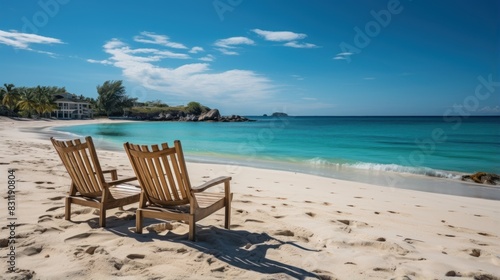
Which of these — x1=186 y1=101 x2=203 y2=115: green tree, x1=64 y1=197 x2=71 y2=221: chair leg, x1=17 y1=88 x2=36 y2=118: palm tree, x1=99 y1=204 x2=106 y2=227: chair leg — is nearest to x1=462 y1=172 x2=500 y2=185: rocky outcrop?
x1=99 y1=204 x2=106 y2=227: chair leg

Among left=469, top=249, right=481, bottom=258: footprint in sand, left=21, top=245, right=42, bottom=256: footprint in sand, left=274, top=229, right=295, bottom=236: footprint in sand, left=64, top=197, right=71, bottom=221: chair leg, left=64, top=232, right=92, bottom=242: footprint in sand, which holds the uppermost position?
left=64, top=197, right=71, bottom=221: chair leg

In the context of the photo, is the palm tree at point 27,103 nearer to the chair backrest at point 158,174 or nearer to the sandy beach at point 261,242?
the sandy beach at point 261,242

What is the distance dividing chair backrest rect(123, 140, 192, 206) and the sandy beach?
1.53 feet

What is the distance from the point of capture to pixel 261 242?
12.0 feet

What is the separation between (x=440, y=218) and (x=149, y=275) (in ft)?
16.0

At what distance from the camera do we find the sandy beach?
2.91 meters

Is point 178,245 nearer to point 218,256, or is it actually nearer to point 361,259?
point 218,256

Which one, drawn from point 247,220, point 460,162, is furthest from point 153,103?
point 247,220

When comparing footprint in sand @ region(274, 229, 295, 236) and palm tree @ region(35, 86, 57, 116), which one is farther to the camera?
palm tree @ region(35, 86, 57, 116)

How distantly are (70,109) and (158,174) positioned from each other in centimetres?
8790

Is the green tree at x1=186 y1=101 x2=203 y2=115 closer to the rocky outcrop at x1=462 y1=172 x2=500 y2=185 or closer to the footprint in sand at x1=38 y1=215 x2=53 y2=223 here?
the rocky outcrop at x1=462 y1=172 x2=500 y2=185

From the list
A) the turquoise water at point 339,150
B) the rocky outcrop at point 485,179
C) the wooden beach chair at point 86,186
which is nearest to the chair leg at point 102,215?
the wooden beach chair at point 86,186

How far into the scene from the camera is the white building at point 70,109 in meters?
76.2

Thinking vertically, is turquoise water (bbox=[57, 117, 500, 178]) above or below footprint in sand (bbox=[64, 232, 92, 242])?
below
